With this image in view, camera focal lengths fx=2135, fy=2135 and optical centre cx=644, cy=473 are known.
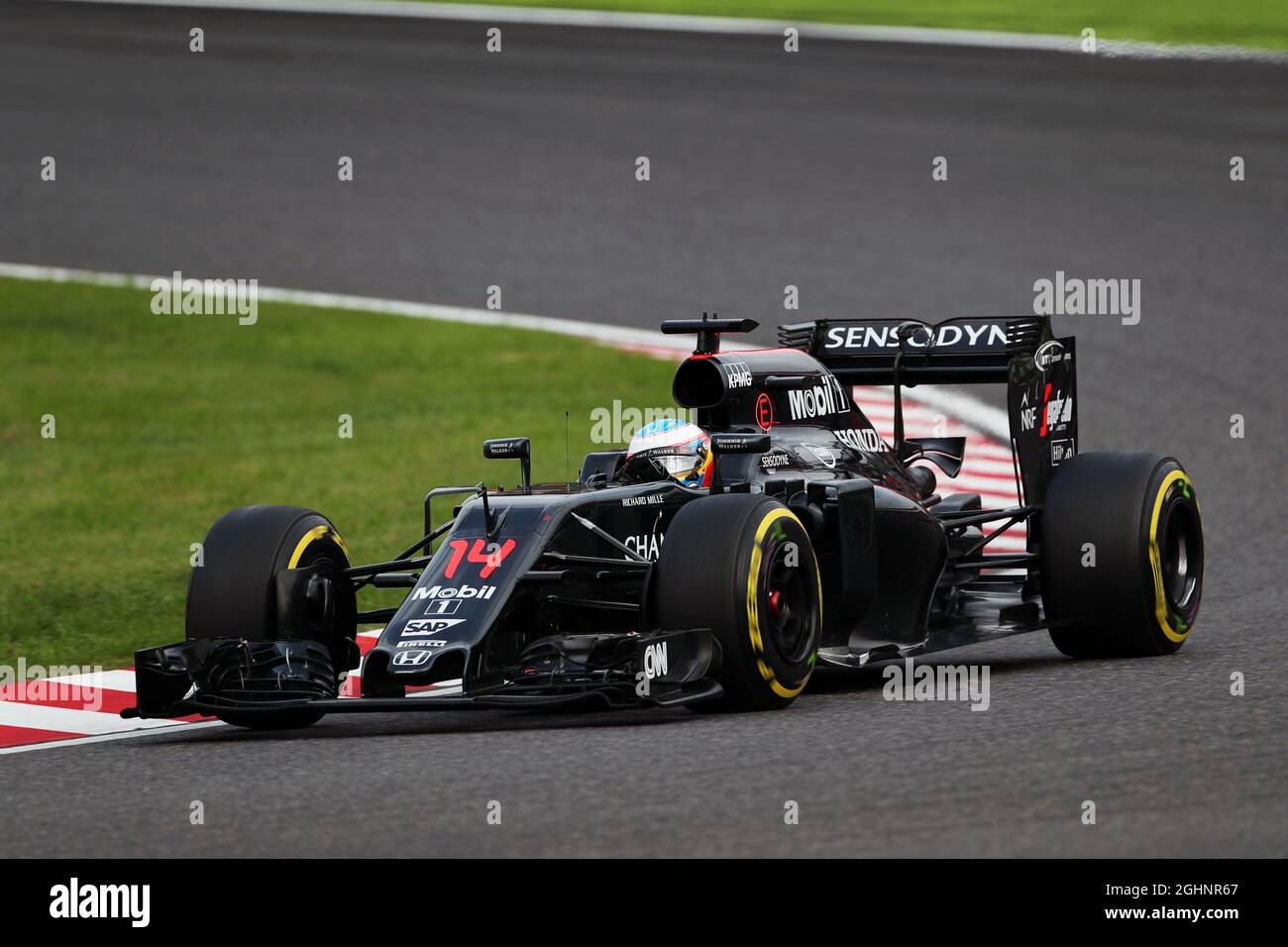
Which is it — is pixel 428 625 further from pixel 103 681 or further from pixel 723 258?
pixel 723 258

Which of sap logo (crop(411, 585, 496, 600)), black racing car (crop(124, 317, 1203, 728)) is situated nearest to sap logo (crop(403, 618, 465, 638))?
black racing car (crop(124, 317, 1203, 728))

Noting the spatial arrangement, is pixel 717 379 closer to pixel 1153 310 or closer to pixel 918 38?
pixel 1153 310

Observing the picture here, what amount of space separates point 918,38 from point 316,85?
26.1 ft

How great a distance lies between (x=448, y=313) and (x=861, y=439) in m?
10.9

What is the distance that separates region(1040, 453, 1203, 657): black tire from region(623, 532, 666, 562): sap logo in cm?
199

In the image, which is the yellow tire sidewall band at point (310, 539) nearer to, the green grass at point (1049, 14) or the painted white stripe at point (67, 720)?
the painted white stripe at point (67, 720)

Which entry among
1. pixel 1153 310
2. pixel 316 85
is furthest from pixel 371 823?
pixel 316 85

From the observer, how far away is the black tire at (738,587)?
26.4ft

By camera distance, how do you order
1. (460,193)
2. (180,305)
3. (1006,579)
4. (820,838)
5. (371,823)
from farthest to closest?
1. (460,193)
2. (180,305)
3. (1006,579)
4. (371,823)
5. (820,838)

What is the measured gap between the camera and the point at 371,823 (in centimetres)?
648

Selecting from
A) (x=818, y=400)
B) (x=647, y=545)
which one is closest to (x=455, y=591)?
(x=647, y=545)

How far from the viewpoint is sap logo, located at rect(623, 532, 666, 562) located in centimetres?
877

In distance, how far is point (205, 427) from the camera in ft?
56.9

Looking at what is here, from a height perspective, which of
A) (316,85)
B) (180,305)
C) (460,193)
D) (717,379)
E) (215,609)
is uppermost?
(316,85)
